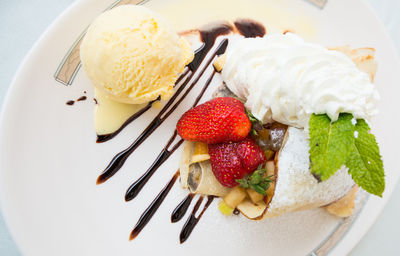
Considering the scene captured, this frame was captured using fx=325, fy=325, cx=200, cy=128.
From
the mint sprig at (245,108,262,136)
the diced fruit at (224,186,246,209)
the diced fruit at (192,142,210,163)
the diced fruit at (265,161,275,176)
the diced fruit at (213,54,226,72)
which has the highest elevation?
the diced fruit at (213,54,226,72)

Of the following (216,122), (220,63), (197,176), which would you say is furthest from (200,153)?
(220,63)

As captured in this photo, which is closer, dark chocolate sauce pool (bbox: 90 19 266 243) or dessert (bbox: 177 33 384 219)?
dessert (bbox: 177 33 384 219)

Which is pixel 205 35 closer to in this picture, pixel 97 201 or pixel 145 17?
pixel 145 17

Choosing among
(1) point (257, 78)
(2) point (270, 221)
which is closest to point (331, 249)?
(2) point (270, 221)

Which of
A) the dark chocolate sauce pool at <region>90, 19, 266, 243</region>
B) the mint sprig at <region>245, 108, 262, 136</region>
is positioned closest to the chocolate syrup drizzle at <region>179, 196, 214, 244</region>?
the dark chocolate sauce pool at <region>90, 19, 266, 243</region>

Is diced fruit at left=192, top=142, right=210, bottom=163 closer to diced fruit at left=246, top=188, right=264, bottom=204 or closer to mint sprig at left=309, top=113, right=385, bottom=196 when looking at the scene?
diced fruit at left=246, top=188, right=264, bottom=204

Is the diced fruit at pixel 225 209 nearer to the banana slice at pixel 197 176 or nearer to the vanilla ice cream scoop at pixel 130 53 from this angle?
the banana slice at pixel 197 176
